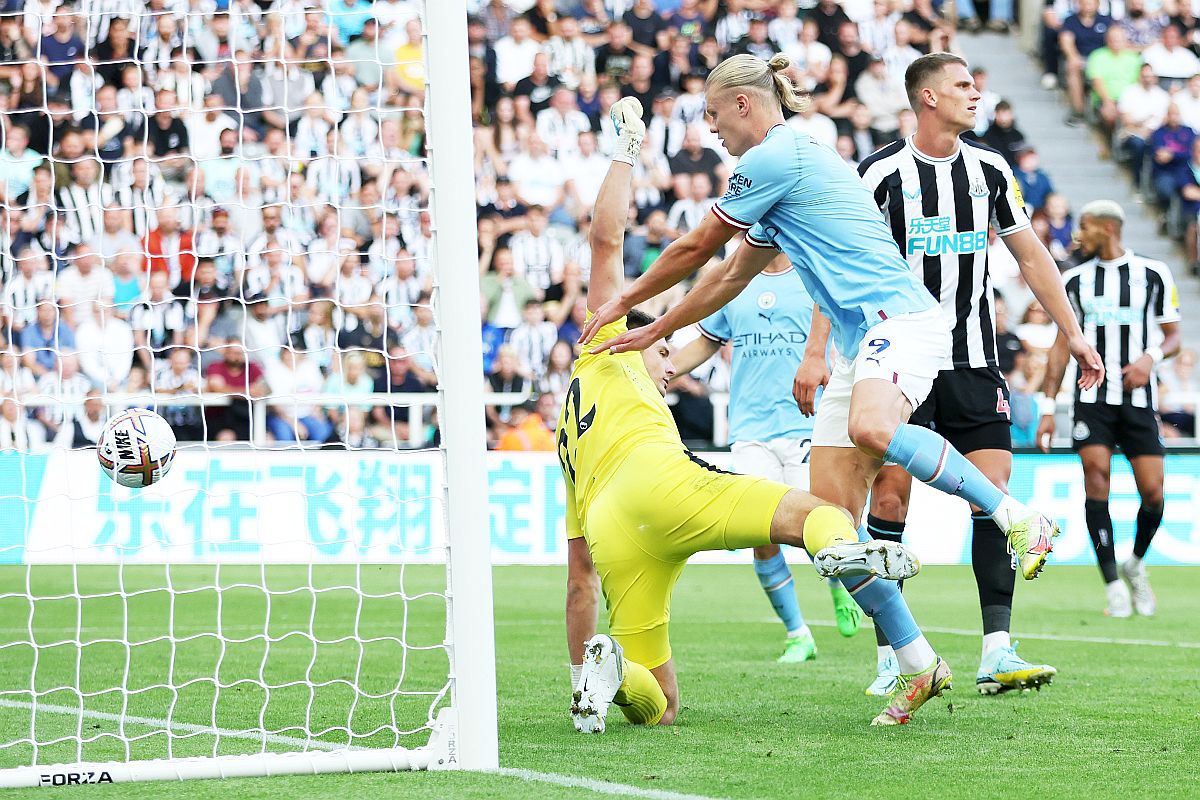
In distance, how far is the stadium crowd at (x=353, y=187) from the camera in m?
12.5

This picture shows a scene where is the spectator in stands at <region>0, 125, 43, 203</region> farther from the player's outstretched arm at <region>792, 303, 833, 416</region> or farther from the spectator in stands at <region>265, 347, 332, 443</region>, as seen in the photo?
the player's outstretched arm at <region>792, 303, 833, 416</region>

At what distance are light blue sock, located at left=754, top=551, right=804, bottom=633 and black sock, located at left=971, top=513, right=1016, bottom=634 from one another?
1.74 metres

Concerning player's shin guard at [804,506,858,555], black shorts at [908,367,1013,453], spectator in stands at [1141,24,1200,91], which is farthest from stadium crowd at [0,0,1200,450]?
player's shin guard at [804,506,858,555]

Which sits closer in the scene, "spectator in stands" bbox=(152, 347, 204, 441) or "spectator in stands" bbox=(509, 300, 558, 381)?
"spectator in stands" bbox=(152, 347, 204, 441)

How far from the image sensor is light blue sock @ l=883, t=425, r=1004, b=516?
212 inches

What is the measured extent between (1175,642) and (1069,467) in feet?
20.1

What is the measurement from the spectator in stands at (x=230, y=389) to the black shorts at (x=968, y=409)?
9319 millimetres

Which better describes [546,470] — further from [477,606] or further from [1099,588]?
[477,606]

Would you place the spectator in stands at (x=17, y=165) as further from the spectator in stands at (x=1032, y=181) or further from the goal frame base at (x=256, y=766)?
the spectator in stands at (x=1032, y=181)

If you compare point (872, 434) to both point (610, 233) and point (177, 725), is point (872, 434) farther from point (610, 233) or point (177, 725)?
point (177, 725)

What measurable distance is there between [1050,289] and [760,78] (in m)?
1.74

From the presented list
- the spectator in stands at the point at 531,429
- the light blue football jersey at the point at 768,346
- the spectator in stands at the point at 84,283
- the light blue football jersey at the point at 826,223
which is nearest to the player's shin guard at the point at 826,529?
the light blue football jersey at the point at 826,223

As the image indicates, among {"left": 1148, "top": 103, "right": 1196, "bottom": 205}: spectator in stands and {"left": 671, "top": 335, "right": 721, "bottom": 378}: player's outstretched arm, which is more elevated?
{"left": 1148, "top": 103, "right": 1196, "bottom": 205}: spectator in stands

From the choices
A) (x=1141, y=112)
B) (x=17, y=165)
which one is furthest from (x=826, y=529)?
(x=1141, y=112)
